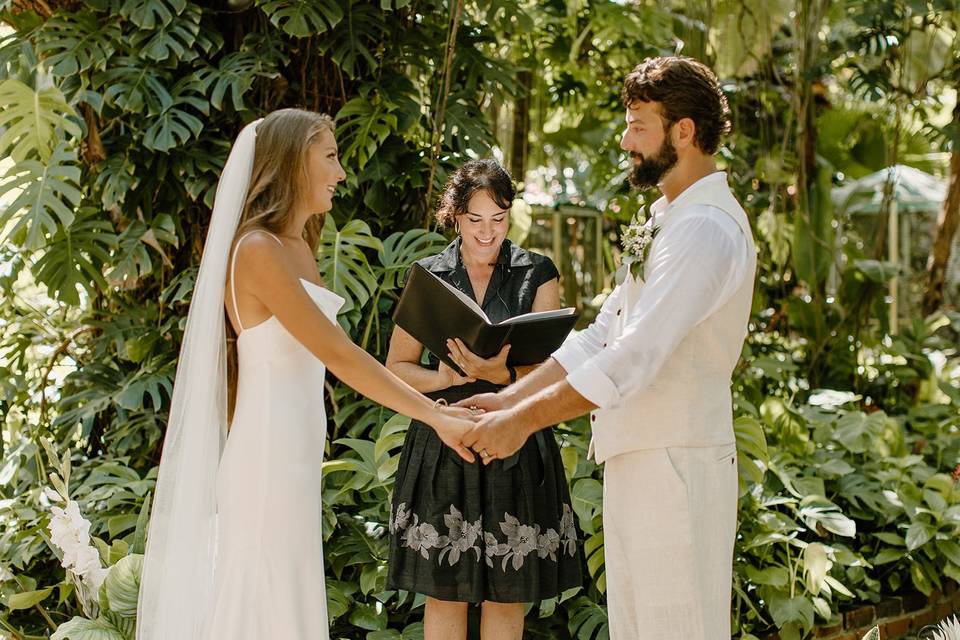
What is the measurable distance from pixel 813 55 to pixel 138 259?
14.7 ft

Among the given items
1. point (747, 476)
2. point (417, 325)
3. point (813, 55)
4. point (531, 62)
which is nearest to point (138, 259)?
point (417, 325)

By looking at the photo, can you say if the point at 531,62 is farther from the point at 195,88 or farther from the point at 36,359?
the point at 36,359

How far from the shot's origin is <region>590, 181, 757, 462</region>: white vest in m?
2.49

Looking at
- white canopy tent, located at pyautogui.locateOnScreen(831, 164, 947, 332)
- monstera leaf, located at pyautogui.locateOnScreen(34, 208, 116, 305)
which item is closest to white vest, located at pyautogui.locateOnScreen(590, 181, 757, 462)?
monstera leaf, located at pyautogui.locateOnScreen(34, 208, 116, 305)

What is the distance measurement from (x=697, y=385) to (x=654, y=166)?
0.57 m

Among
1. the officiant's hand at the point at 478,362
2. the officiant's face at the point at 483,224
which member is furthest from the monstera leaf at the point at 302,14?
the officiant's hand at the point at 478,362

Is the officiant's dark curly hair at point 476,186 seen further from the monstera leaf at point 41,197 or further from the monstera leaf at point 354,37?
the monstera leaf at point 41,197

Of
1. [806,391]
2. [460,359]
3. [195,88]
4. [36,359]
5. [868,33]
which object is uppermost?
[868,33]

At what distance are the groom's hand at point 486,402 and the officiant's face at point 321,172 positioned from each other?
0.71 meters

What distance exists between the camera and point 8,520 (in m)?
4.09

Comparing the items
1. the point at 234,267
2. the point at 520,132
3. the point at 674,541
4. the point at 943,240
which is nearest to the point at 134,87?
the point at 234,267

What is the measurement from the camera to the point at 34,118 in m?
4.23

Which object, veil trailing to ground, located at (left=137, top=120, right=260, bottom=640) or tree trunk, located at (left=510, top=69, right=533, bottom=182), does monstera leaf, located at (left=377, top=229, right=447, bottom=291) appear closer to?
veil trailing to ground, located at (left=137, top=120, right=260, bottom=640)

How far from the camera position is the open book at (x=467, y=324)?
2.87 metres
